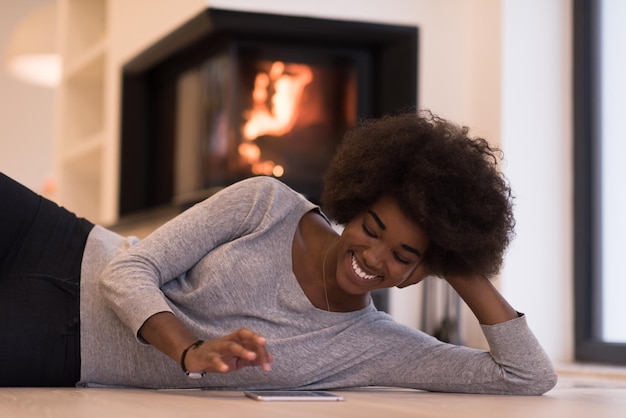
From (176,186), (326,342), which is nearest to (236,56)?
(176,186)

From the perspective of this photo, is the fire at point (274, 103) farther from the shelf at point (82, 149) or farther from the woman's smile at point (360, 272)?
the woman's smile at point (360, 272)

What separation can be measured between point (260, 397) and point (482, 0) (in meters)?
2.69

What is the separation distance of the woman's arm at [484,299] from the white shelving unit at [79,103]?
4.08 meters

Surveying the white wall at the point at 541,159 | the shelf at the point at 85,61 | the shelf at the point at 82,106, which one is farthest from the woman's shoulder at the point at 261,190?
the shelf at the point at 82,106

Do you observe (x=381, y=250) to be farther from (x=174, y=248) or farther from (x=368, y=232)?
(x=174, y=248)

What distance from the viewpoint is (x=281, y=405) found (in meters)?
1.55

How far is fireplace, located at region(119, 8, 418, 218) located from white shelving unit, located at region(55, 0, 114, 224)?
5.05ft

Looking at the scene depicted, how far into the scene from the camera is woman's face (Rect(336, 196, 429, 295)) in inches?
69.1

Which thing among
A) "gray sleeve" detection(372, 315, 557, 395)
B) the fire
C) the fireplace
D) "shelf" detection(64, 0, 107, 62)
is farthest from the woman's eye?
"shelf" detection(64, 0, 107, 62)

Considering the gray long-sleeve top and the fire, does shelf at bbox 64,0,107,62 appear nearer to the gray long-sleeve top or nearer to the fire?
the fire

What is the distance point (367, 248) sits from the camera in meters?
1.77

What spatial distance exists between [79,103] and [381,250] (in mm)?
4423

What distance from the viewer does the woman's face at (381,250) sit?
69.1 inches

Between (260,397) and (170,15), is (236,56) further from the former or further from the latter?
(260,397)
